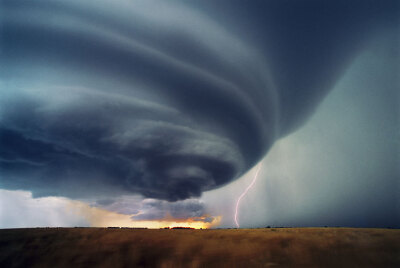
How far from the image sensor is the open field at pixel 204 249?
25.7 feet

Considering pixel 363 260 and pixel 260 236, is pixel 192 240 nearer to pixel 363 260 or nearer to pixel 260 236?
pixel 260 236

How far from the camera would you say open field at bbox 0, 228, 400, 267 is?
7828 mm

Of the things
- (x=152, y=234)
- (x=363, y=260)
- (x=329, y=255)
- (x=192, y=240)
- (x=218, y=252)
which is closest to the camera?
(x=363, y=260)

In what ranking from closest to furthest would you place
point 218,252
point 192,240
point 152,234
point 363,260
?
point 363,260 → point 218,252 → point 192,240 → point 152,234

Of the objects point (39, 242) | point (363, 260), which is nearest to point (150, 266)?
point (39, 242)

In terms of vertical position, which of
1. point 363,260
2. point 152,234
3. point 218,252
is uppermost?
point 152,234

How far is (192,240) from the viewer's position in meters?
9.76

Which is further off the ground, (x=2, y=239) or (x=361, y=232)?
(x=2, y=239)

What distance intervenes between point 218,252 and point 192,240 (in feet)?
4.88

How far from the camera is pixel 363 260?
7449mm

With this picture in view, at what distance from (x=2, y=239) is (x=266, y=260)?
11.6 metres

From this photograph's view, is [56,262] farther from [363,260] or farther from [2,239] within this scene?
[363,260]

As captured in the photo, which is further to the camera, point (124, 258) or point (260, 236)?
point (260, 236)

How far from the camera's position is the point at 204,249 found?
8930 millimetres
